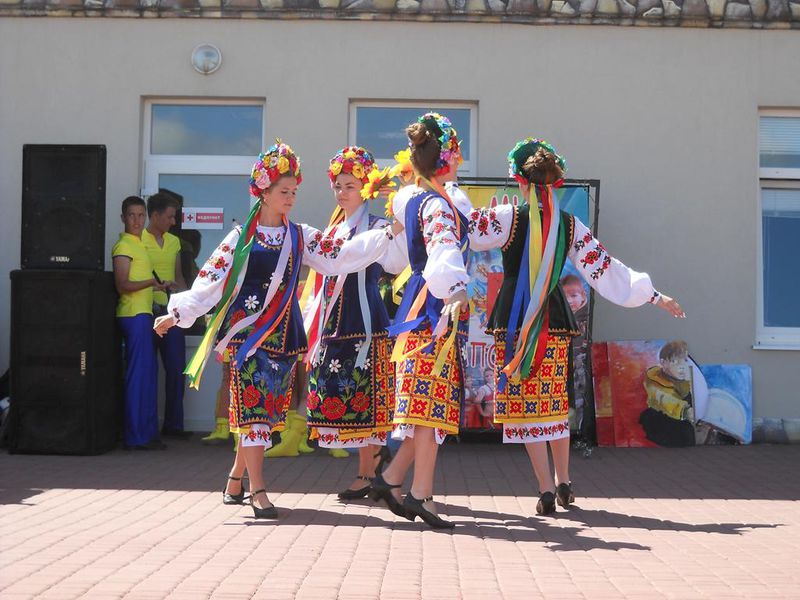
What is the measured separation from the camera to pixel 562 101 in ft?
34.6

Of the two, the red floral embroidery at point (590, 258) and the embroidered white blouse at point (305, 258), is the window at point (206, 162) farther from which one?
the red floral embroidery at point (590, 258)

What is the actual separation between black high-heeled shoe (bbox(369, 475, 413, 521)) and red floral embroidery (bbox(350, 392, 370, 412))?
0.75 metres

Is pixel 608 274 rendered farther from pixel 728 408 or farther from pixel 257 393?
pixel 728 408

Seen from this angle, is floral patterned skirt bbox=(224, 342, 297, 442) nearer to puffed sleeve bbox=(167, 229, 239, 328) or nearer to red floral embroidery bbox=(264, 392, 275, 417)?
red floral embroidery bbox=(264, 392, 275, 417)

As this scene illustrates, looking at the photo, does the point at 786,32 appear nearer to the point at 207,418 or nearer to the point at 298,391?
the point at 298,391

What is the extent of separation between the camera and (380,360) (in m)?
6.76

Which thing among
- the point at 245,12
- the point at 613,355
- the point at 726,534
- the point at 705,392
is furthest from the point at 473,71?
the point at 726,534

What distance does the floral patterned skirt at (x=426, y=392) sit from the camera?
5.71 m

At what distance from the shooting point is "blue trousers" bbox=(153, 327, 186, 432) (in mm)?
10141

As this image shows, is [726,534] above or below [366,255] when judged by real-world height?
below

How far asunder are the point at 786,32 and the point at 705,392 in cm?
341

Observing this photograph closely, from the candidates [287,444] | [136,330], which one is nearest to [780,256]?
[287,444]

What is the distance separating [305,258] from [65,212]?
3.58 meters

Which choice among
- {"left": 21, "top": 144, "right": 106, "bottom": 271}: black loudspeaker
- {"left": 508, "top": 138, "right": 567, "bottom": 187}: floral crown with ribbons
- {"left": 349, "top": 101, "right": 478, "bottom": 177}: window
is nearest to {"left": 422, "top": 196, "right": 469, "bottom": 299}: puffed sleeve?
{"left": 508, "top": 138, "right": 567, "bottom": 187}: floral crown with ribbons
